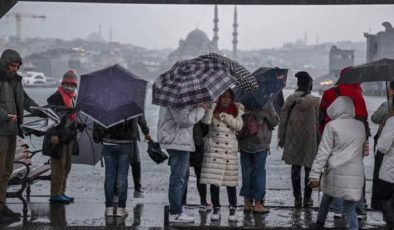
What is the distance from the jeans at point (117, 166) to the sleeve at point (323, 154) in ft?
6.15

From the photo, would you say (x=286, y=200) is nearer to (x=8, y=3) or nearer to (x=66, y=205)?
(x=66, y=205)

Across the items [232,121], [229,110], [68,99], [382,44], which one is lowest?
[232,121]

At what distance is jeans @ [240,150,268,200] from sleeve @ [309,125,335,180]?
119 centimetres

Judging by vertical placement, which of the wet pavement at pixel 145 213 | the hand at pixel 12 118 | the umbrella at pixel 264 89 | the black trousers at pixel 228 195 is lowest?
the wet pavement at pixel 145 213

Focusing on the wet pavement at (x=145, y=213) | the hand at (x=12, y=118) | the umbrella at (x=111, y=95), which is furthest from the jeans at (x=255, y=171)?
the hand at (x=12, y=118)

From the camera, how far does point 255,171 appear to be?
683cm

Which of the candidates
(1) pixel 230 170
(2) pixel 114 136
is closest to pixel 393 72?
(1) pixel 230 170

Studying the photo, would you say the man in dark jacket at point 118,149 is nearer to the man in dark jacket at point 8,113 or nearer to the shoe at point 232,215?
the man in dark jacket at point 8,113

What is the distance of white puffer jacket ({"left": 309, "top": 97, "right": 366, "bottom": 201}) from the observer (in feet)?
18.4

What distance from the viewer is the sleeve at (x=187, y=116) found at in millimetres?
6039

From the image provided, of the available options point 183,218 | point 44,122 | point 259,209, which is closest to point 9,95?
point 44,122

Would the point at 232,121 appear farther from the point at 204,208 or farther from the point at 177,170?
the point at 204,208

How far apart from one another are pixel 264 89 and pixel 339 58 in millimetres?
168222

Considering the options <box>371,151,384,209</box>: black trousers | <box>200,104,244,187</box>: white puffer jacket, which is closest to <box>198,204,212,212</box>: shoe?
<box>200,104,244,187</box>: white puffer jacket
